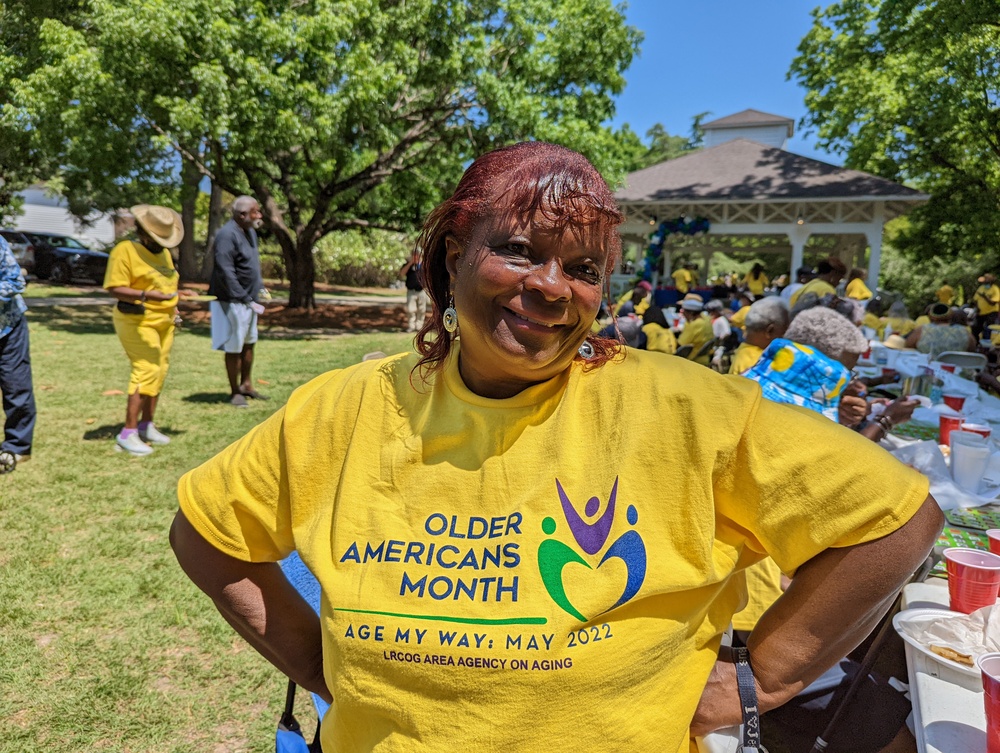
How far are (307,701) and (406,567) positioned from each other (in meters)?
2.19

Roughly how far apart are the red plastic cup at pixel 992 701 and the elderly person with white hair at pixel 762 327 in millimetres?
3535

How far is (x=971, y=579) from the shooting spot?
1831mm

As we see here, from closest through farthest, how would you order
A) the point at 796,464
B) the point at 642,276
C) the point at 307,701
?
the point at 796,464 < the point at 307,701 < the point at 642,276

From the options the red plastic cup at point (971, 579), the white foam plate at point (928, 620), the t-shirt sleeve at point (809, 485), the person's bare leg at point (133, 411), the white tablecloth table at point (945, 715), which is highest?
the t-shirt sleeve at point (809, 485)

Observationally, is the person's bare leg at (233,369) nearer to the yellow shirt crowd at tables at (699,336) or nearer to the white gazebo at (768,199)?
the yellow shirt crowd at tables at (699,336)

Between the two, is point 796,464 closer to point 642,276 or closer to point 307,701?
point 307,701

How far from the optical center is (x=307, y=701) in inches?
115

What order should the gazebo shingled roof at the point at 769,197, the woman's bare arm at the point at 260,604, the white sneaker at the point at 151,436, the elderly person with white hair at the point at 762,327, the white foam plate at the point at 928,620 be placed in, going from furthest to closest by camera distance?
1. the gazebo shingled roof at the point at 769,197
2. the white sneaker at the point at 151,436
3. the elderly person with white hair at the point at 762,327
4. the white foam plate at the point at 928,620
5. the woman's bare arm at the point at 260,604

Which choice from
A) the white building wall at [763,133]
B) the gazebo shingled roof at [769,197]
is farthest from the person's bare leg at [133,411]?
the white building wall at [763,133]

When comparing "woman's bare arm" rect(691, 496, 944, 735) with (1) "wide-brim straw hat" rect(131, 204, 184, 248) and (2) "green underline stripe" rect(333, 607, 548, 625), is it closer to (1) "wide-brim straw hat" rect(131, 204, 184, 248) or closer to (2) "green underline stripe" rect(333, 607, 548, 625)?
(2) "green underline stripe" rect(333, 607, 548, 625)

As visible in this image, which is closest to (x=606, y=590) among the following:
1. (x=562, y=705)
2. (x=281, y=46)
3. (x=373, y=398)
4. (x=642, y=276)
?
(x=562, y=705)

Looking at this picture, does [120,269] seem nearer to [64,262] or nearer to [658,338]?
[658,338]

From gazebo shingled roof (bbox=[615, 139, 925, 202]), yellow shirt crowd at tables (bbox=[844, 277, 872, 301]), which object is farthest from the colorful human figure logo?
gazebo shingled roof (bbox=[615, 139, 925, 202])

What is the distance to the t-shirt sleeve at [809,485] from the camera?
→ 1041 mm
